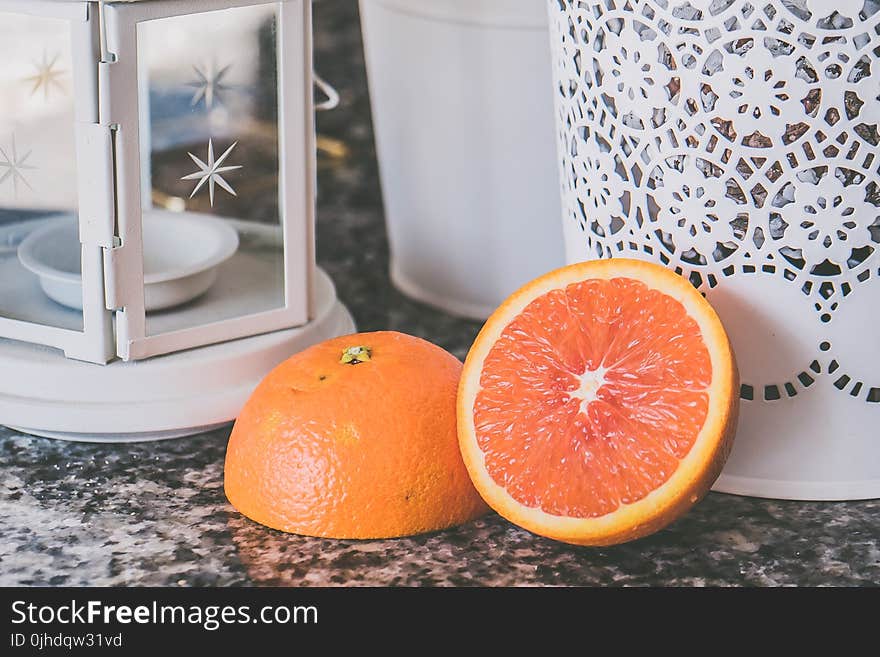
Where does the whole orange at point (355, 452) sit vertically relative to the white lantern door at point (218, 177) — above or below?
below

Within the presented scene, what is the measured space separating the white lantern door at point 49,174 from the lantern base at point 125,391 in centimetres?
1

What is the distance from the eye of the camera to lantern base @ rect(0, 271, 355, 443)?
63cm

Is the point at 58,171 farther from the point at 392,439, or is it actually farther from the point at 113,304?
the point at 392,439

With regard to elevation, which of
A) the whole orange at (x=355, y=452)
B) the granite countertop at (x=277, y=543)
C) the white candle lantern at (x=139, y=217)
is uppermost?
the white candle lantern at (x=139, y=217)

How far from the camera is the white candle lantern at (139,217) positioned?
59 centimetres

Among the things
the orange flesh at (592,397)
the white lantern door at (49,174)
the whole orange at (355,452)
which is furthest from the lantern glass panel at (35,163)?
the orange flesh at (592,397)

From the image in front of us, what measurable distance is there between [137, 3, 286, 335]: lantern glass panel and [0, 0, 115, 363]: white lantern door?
42 mm

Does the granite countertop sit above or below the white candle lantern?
below

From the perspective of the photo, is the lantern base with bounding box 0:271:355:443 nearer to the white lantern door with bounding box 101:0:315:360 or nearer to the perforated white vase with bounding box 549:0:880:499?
the white lantern door with bounding box 101:0:315:360

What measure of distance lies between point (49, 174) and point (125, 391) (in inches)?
4.6

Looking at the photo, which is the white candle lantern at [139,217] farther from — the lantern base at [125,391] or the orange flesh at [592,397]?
the orange flesh at [592,397]

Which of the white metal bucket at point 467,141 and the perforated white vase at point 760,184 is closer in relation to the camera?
the perforated white vase at point 760,184

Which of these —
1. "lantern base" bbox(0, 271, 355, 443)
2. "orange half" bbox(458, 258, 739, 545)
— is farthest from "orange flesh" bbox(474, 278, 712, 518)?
"lantern base" bbox(0, 271, 355, 443)
